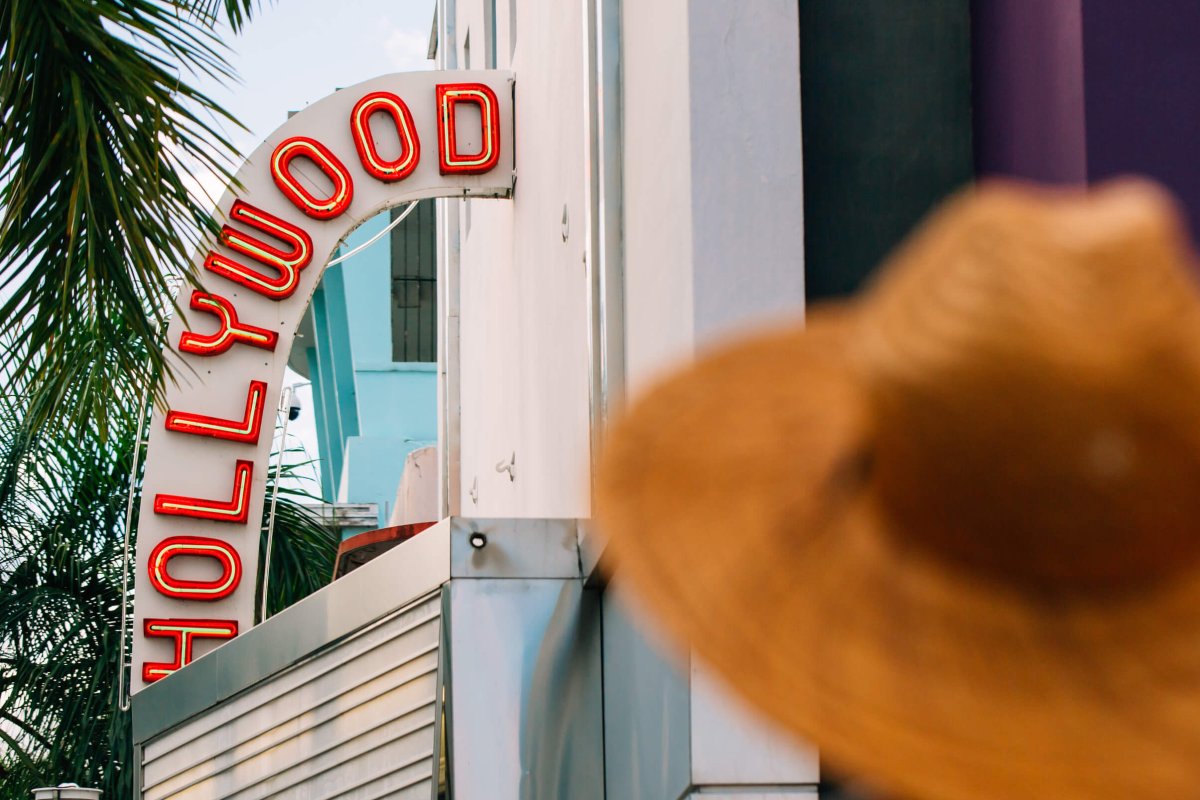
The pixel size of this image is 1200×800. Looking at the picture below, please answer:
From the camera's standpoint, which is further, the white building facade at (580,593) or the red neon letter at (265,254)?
the red neon letter at (265,254)

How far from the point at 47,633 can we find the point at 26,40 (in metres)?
11.8

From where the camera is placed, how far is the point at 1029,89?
16.5 feet

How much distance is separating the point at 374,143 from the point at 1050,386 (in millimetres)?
10326

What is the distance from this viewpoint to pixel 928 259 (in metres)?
1.71

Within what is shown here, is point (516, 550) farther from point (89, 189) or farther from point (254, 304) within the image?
point (254, 304)

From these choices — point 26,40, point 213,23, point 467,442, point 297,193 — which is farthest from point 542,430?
point 467,442

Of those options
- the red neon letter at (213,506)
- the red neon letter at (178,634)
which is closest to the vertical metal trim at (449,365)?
the red neon letter at (213,506)

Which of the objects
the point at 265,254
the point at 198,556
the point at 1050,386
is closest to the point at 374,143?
the point at 265,254

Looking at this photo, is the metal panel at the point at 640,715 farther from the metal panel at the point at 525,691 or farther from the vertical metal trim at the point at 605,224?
the vertical metal trim at the point at 605,224

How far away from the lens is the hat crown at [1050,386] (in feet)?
5.15

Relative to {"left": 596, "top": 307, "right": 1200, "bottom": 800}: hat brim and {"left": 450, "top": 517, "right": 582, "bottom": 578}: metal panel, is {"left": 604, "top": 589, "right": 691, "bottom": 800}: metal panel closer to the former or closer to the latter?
{"left": 450, "top": 517, "right": 582, "bottom": 578}: metal panel

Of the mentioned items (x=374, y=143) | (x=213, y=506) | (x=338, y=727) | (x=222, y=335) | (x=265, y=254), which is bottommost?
(x=338, y=727)

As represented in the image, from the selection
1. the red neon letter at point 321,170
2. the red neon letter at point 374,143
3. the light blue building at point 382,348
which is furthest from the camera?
the light blue building at point 382,348

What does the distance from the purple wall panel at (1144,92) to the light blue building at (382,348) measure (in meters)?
20.7
